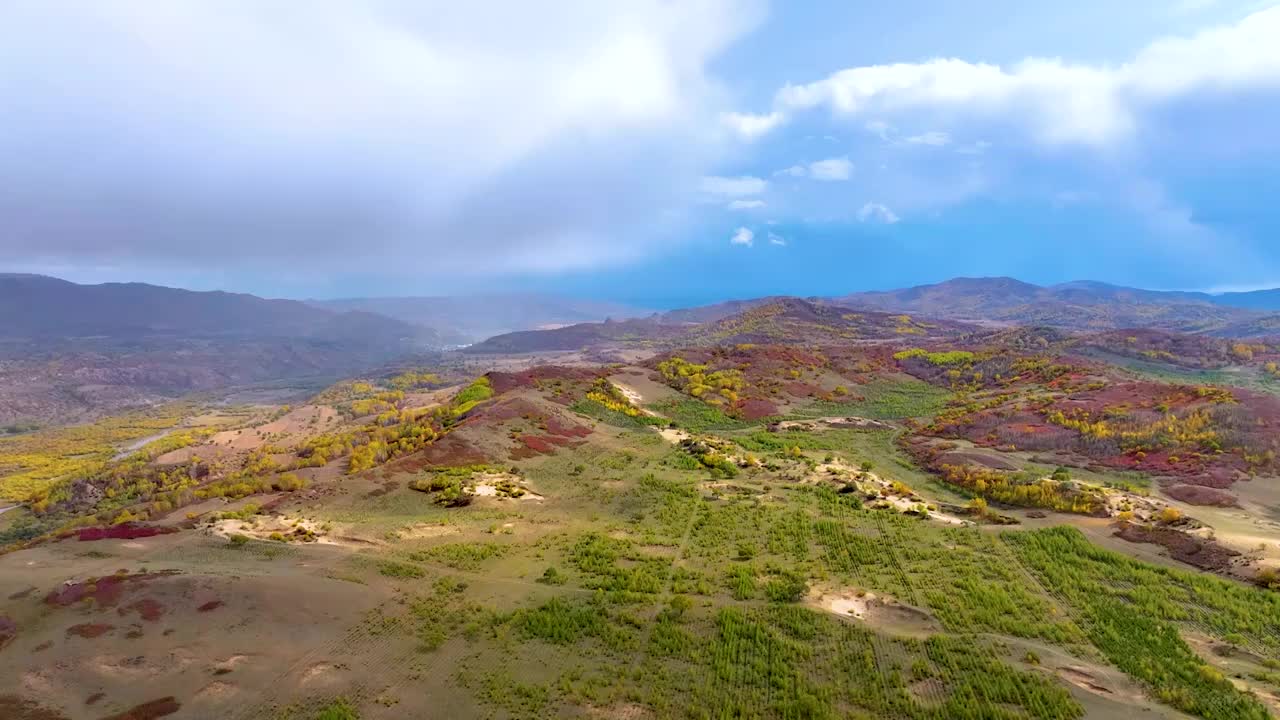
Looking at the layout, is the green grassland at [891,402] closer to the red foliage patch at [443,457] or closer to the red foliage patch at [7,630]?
the red foliage patch at [443,457]

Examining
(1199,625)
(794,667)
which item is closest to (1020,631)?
(1199,625)

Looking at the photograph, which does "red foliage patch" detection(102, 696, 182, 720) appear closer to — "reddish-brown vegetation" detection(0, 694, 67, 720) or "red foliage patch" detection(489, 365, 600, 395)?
"reddish-brown vegetation" detection(0, 694, 67, 720)

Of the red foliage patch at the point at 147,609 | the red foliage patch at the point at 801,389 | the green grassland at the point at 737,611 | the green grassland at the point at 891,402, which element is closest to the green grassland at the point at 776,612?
the green grassland at the point at 737,611

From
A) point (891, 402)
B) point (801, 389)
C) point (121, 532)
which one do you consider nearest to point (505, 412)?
point (121, 532)

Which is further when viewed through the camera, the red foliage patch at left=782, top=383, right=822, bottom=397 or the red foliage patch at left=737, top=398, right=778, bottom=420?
the red foliage patch at left=782, top=383, right=822, bottom=397

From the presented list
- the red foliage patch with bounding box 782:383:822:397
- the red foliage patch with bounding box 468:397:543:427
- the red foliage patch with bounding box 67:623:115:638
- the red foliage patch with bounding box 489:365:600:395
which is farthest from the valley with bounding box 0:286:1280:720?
the red foliage patch with bounding box 782:383:822:397

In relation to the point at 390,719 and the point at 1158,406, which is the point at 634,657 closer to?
the point at 390,719
